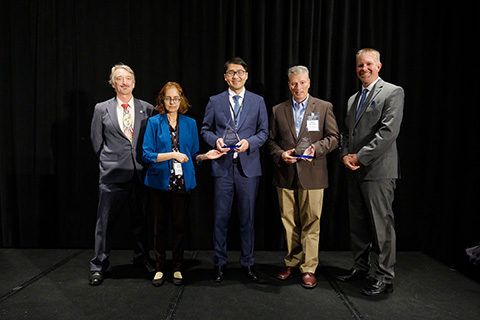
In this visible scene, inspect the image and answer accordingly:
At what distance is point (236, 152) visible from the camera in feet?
9.16

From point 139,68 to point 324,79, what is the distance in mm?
2002

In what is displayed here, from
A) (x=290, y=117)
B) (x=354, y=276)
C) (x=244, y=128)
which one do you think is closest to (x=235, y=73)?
(x=244, y=128)

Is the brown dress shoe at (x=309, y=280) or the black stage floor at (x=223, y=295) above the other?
the brown dress shoe at (x=309, y=280)

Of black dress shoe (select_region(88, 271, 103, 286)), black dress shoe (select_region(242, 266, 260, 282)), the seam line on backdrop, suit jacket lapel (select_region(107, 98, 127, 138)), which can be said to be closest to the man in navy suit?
black dress shoe (select_region(242, 266, 260, 282))

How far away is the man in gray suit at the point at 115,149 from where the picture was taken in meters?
2.81

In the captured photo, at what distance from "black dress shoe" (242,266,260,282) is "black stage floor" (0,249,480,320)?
48 millimetres

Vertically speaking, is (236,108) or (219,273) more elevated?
(236,108)

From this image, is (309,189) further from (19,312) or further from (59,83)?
(59,83)

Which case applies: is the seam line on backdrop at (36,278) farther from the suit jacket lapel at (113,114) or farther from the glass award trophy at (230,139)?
the glass award trophy at (230,139)

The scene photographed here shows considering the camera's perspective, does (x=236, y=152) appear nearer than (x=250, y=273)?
Yes

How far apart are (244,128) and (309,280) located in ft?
4.40

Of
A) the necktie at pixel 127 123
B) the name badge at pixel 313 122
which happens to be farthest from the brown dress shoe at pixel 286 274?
the necktie at pixel 127 123

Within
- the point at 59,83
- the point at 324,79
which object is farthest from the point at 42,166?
the point at 324,79

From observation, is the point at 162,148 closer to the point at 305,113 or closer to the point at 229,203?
the point at 229,203
